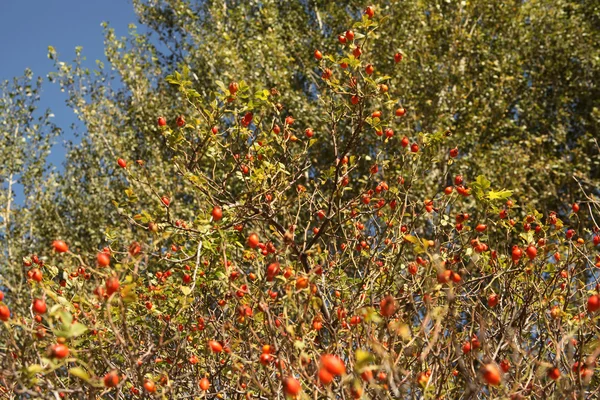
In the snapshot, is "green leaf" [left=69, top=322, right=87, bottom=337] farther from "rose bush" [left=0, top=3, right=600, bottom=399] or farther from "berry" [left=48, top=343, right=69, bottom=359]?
"rose bush" [left=0, top=3, right=600, bottom=399]

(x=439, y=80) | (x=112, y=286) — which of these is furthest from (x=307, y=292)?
(x=439, y=80)

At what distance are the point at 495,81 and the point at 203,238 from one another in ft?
30.7

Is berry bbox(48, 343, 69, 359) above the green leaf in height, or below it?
below

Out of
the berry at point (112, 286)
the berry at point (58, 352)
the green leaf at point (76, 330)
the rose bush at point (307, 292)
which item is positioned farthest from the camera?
the rose bush at point (307, 292)

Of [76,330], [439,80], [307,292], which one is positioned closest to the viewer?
[76,330]

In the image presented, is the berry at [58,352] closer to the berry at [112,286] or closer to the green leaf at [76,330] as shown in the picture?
the green leaf at [76,330]

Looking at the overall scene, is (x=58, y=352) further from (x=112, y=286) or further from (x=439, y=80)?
(x=439, y=80)

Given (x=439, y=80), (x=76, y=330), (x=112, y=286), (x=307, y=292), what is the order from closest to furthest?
(x=76, y=330) → (x=112, y=286) → (x=307, y=292) → (x=439, y=80)

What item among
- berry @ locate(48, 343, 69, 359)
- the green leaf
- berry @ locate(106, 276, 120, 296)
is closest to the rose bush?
berry @ locate(106, 276, 120, 296)

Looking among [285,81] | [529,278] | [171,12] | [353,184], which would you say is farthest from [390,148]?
[171,12]

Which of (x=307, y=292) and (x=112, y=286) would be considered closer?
(x=112, y=286)

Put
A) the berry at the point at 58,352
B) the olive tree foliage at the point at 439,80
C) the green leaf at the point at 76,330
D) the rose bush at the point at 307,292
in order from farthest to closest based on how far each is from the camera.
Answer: the olive tree foliage at the point at 439,80
the rose bush at the point at 307,292
the berry at the point at 58,352
the green leaf at the point at 76,330

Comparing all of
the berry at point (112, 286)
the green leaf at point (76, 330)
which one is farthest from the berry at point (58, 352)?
the berry at point (112, 286)

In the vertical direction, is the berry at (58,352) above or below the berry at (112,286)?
below
